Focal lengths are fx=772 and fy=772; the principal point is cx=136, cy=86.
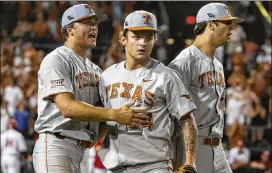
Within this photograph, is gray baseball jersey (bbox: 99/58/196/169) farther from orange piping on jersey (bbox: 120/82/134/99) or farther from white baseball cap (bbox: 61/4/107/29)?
white baseball cap (bbox: 61/4/107/29)

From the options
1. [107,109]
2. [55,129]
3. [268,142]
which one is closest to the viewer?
[107,109]

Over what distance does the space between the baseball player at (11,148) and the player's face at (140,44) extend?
31.8ft

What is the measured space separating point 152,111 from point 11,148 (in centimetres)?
1017

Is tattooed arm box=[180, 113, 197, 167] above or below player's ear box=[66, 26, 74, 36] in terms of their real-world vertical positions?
below

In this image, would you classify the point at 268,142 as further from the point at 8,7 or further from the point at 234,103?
the point at 8,7

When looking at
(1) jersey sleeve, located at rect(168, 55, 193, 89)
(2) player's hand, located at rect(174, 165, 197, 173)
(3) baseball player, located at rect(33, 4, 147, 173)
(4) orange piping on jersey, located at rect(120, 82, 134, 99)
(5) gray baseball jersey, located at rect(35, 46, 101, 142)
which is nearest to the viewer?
(2) player's hand, located at rect(174, 165, 197, 173)

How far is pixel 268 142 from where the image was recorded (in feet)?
52.2

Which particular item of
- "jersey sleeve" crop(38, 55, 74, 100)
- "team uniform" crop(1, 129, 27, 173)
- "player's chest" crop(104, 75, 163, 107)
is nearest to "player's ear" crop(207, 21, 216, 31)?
"player's chest" crop(104, 75, 163, 107)

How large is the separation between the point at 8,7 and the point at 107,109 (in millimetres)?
Answer: 15491

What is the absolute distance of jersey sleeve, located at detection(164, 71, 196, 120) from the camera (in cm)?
538

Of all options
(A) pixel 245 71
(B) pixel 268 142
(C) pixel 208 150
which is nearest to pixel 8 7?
(A) pixel 245 71

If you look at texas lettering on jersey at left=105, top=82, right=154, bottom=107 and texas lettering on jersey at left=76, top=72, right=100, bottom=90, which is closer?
texas lettering on jersey at left=105, top=82, right=154, bottom=107

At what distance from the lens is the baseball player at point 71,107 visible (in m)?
5.36

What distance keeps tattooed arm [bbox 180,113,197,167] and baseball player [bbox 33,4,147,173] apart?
0.30 m
